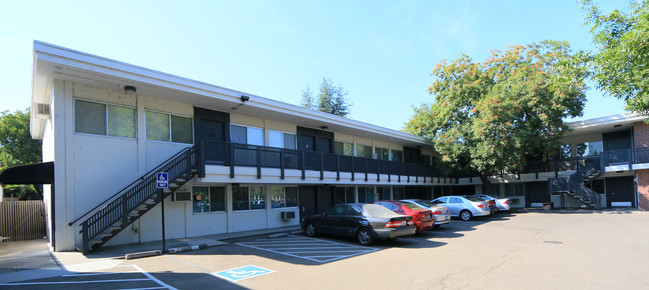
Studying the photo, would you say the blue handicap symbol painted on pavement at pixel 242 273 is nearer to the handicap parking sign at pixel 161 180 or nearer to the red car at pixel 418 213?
the handicap parking sign at pixel 161 180

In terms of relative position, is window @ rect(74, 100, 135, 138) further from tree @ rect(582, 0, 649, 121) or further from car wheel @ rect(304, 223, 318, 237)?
tree @ rect(582, 0, 649, 121)

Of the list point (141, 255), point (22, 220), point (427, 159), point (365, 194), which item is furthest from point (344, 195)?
point (22, 220)

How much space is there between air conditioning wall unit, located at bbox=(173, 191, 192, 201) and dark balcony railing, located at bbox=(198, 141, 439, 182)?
1.54 metres

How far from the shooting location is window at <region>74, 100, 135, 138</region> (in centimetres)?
1175

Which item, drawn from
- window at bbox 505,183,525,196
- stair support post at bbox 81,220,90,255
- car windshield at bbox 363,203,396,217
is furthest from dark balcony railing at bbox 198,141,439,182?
window at bbox 505,183,525,196

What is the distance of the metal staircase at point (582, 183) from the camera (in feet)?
77.7

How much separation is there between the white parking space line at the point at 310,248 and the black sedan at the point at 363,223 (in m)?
0.48

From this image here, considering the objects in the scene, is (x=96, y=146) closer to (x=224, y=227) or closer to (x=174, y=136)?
(x=174, y=136)

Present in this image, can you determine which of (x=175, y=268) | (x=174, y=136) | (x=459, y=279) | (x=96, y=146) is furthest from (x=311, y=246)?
(x=96, y=146)

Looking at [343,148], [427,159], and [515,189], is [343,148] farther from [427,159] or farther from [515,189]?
[515,189]

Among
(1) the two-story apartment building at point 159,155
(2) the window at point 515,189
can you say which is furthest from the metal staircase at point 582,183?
(1) the two-story apartment building at point 159,155

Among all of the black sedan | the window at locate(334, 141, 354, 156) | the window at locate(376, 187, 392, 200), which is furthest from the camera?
the window at locate(376, 187, 392, 200)

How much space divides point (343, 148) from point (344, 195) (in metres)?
2.88

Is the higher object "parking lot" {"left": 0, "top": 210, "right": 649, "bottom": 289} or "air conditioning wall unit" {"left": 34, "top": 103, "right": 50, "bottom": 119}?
"air conditioning wall unit" {"left": 34, "top": 103, "right": 50, "bottom": 119}
